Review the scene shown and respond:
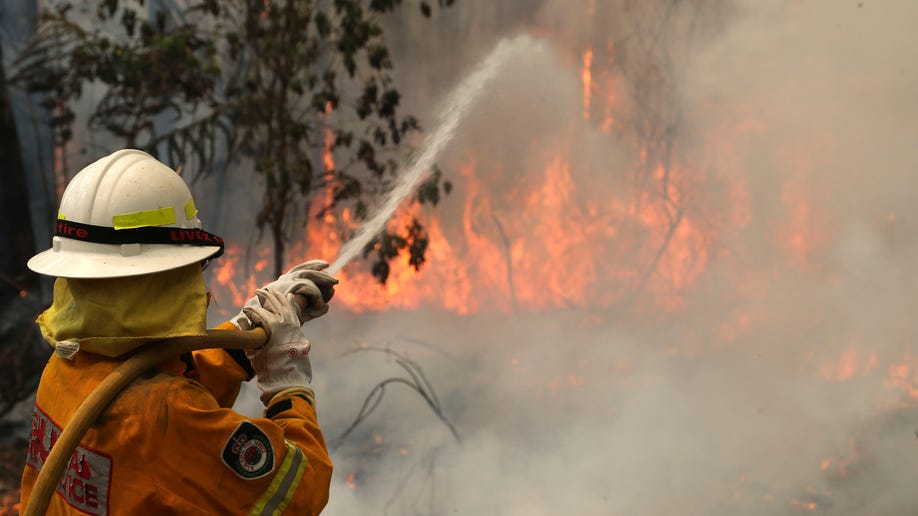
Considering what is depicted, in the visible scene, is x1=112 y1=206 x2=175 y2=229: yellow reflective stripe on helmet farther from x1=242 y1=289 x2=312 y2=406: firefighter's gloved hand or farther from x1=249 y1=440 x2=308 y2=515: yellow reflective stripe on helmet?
x1=249 y1=440 x2=308 y2=515: yellow reflective stripe on helmet

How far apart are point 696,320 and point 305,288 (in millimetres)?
3542

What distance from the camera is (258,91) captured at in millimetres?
5516

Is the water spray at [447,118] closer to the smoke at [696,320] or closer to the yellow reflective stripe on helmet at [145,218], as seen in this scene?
the smoke at [696,320]

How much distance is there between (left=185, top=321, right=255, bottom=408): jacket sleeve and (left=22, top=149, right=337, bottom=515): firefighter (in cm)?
22

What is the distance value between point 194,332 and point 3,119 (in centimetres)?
498

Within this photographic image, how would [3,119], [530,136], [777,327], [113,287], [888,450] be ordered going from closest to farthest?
[113,287]
[888,450]
[777,327]
[530,136]
[3,119]

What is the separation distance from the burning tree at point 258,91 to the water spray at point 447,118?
0.34 ft

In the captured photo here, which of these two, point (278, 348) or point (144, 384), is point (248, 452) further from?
point (278, 348)

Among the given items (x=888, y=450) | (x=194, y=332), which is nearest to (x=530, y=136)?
(x=888, y=450)

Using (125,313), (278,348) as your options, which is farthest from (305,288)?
(125,313)

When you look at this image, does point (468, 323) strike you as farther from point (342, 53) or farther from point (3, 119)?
point (3, 119)

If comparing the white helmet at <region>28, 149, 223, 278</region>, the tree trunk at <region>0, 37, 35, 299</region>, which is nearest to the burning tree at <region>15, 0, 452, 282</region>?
the tree trunk at <region>0, 37, 35, 299</region>

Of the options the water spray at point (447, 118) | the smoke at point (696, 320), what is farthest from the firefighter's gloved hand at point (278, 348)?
the water spray at point (447, 118)

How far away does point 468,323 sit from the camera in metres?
5.48
